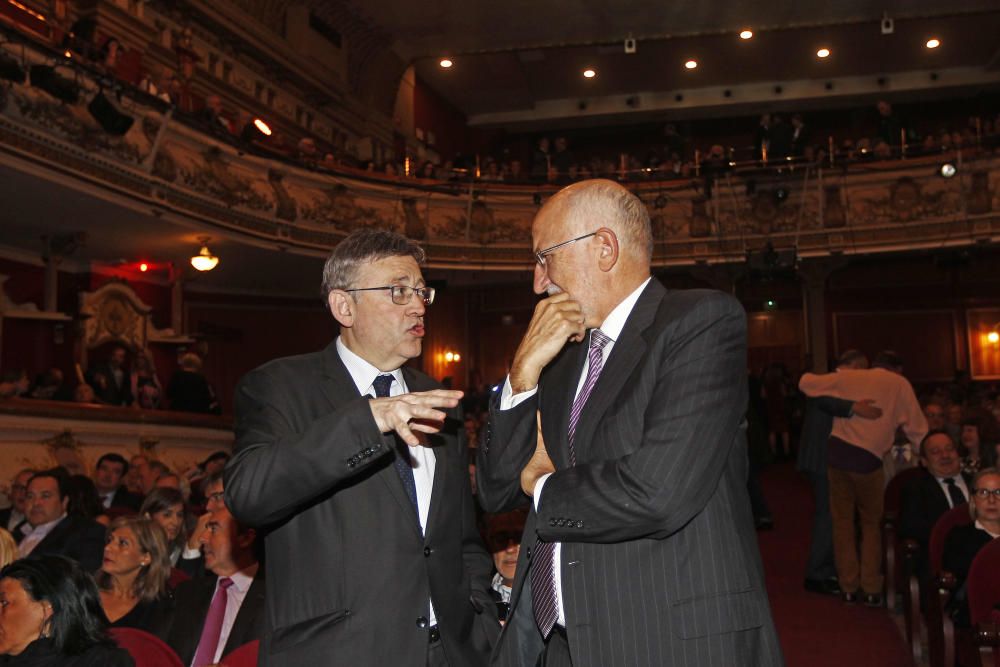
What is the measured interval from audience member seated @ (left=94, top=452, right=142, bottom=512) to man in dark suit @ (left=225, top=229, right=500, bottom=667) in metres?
5.59

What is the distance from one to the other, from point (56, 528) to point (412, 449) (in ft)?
12.5

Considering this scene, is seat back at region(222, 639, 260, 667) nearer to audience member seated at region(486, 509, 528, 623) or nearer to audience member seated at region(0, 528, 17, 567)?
audience member seated at region(486, 509, 528, 623)

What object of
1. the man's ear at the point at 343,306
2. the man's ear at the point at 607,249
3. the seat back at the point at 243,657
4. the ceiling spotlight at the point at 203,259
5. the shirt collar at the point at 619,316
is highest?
the ceiling spotlight at the point at 203,259

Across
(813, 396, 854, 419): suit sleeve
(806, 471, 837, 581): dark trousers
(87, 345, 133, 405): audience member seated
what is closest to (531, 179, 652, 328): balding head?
(813, 396, 854, 419): suit sleeve

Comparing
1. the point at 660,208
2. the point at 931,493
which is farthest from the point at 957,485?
the point at 660,208

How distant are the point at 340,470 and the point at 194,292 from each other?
1370cm

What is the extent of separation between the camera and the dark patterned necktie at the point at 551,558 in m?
1.96

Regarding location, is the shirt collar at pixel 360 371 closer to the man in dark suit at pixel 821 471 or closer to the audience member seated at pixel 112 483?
the man in dark suit at pixel 821 471

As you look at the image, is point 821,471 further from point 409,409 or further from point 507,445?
point 409,409

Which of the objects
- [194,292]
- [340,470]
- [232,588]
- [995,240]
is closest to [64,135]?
[194,292]

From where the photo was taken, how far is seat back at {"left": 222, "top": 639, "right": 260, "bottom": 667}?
2.88 meters

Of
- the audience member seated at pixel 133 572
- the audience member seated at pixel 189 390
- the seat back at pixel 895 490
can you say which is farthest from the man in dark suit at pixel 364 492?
the audience member seated at pixel 189 390

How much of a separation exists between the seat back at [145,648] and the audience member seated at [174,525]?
1.82 m

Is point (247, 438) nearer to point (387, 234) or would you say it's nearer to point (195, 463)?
point (387, 234)
